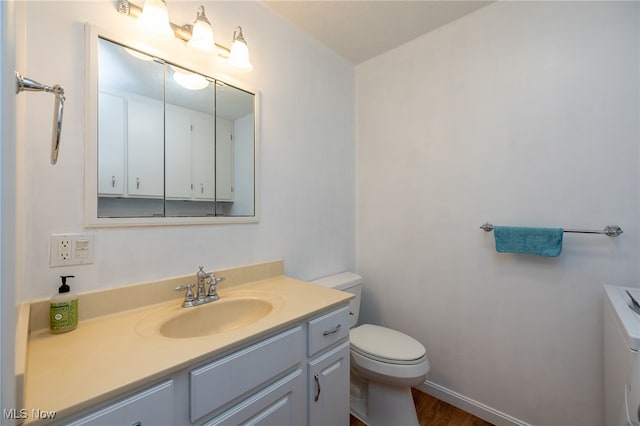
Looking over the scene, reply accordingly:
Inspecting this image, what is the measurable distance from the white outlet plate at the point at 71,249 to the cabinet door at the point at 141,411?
0.58 m

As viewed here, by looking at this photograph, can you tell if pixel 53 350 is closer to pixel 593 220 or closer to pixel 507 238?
pixel 507 238

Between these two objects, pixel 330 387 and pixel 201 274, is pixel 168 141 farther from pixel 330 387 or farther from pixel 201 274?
pixel 330 387

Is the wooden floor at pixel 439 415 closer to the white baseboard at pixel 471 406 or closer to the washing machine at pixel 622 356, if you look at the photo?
the white baseboard at pixel 471 406

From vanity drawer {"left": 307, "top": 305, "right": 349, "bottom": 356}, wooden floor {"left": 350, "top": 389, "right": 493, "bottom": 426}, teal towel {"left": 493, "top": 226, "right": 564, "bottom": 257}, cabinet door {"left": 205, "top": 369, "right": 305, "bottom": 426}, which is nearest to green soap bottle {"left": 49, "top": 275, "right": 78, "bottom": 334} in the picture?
cabinet door {"left": 205, "top": 369, "right": 305, "bottom": 426}

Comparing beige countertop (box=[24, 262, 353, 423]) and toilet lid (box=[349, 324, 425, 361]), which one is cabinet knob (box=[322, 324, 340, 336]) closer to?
beige countertop (box=[24, 262, 353, 423])

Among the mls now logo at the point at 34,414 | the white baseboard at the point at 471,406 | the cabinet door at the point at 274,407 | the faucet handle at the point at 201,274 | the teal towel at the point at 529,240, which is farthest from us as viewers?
the white baseboard at the point at 471,406

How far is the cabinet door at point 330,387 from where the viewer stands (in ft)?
3.44

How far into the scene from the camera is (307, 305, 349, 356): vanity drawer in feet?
3.41

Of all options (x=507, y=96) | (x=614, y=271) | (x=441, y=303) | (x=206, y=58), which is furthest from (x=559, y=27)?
(x=206, y=58)

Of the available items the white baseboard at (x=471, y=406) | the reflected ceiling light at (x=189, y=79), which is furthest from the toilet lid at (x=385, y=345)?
the reflected ceiling light at (x=189, y=79)

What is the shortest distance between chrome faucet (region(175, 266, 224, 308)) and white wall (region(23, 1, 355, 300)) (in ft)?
0.28

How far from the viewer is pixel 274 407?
902 millimetres

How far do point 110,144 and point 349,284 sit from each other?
1469 millimetres

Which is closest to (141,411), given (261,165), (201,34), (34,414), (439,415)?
(34,414)
